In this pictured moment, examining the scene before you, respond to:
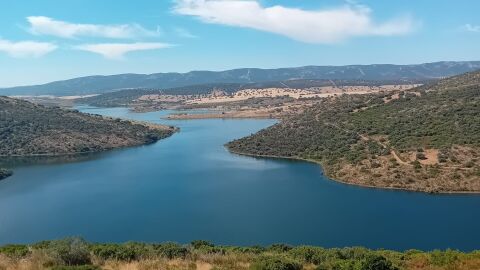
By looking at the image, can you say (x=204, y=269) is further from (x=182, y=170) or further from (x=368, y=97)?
(x=368, y=97)

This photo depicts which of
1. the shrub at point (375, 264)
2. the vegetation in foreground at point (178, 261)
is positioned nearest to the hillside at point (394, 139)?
the vegetation in foreground at point (178, 261)

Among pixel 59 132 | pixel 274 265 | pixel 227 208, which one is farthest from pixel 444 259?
pixel 59 132

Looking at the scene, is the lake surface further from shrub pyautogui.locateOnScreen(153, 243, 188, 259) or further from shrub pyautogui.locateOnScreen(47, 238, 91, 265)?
shrub pyautogui.locateOnScreen(47, 238, 91, 265)

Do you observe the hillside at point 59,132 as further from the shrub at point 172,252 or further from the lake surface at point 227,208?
the shrub at point 172,252

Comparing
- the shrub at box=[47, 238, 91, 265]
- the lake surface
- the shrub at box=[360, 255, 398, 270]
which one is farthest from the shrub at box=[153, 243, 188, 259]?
the lake surface

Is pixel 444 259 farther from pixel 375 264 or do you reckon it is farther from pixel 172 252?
pixel 172 252

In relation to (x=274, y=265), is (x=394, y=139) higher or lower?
lower
